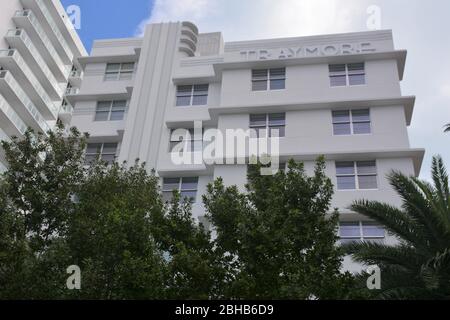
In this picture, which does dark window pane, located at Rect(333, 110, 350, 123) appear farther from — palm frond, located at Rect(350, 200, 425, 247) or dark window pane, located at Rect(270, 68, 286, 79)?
palm frond, located at Rect(350, 200, 425, 247)

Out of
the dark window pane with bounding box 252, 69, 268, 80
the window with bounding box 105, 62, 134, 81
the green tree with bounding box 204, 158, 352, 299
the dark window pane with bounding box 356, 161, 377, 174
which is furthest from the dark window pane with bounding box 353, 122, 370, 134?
the window with bounding box 105, 62, 134, 81

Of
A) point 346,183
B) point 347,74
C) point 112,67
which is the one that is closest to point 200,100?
point 112,67

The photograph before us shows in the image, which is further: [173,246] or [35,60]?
[35,60]

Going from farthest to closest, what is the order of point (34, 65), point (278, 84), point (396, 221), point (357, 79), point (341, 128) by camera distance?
point (34, 65) → point (278, 84) → point (357, 79) → point (341, 128) → point (396, 221)

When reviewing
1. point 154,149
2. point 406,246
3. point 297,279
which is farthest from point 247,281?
point 154,149

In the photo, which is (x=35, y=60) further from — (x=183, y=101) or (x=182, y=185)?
(x=182, y=185)

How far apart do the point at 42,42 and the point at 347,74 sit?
28384 millimetres

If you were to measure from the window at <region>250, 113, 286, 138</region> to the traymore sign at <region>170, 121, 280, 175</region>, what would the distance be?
0.02m

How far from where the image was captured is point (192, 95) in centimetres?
2839

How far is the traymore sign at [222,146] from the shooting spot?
79.5 ft

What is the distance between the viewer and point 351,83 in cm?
2598

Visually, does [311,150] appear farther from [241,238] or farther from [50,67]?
[50,67]

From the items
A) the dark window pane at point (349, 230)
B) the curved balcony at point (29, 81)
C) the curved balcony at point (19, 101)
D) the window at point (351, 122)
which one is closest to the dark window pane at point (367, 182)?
the dark window pane at point (349, 230)

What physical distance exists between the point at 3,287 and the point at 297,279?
6.58 metres
